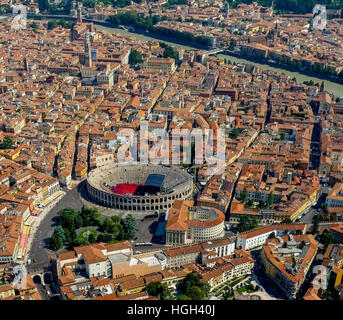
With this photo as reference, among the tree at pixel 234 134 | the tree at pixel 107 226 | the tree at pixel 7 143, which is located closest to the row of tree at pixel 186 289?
the tree at pixel 107 226

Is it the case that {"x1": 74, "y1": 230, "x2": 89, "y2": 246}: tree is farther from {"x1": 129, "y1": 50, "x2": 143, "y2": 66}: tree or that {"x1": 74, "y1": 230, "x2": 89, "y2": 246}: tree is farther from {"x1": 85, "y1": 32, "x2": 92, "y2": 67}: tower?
{"x1": 129, "y1": 50, "x2": 143, "y2": 66}: tree

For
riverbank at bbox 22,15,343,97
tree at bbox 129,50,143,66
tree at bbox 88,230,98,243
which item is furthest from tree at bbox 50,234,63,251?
tree at bbox 129,50,143,66

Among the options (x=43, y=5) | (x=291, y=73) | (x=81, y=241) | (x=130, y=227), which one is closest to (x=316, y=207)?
(x=130, y=227)

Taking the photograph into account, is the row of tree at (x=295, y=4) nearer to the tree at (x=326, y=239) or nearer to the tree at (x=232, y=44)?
the tree at (x=232, y=44)

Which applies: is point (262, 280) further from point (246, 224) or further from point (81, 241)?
point (81, 241)

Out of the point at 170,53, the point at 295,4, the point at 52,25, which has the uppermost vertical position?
the point at 295,4
